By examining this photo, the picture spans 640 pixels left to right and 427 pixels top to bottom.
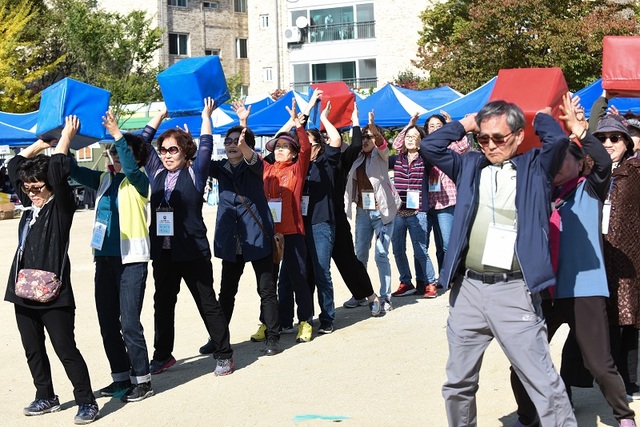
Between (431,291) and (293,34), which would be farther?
(293,34)

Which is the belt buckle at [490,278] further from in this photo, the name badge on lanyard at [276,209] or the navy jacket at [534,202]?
the name badge on lanyard at [276,209]

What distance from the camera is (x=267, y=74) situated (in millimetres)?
53938

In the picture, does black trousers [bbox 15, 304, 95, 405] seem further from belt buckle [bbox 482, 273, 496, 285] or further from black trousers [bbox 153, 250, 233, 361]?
belt buckle [bbox 482, 273, 496, 285]

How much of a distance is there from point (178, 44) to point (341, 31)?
889 cm

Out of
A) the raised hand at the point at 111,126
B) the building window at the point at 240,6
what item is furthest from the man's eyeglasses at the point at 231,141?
the building window at the point at 240,6

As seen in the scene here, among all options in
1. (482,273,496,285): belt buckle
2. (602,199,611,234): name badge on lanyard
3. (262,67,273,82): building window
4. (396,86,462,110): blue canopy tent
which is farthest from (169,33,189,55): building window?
(482,273,496,285): belt buckle

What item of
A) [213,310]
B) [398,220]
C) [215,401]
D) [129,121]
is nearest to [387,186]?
[398,220]

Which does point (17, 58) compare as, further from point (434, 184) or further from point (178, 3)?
point (434, 184)

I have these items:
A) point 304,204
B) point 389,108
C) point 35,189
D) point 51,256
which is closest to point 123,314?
point 51,256

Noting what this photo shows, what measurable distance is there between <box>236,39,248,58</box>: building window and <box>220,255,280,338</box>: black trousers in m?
47.7

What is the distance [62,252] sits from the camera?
6.25 m

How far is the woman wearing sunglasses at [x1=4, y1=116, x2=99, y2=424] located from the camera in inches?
244

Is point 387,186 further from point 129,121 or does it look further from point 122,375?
point 129,121

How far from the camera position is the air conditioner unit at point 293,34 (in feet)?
166
